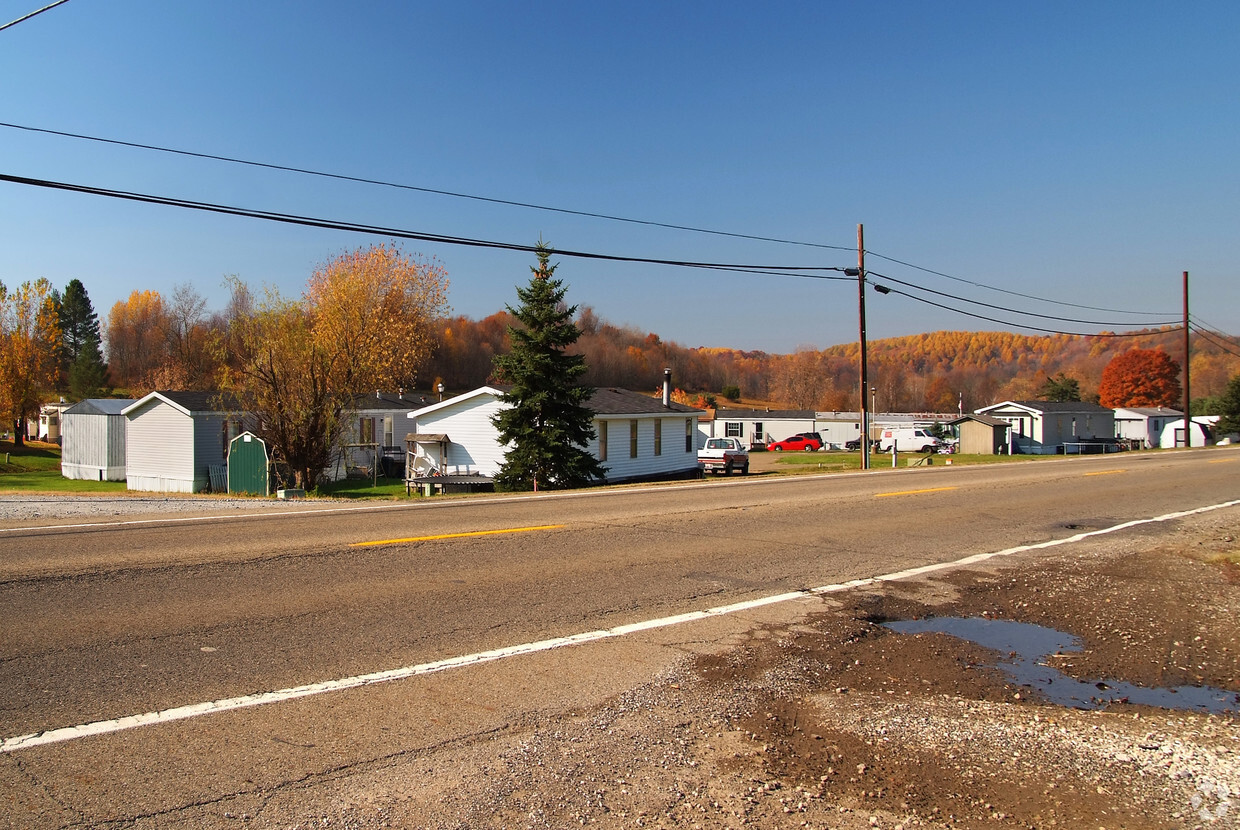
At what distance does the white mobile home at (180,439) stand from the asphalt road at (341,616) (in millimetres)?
22773

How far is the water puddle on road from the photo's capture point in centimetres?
525

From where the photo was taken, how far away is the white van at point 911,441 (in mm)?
58366

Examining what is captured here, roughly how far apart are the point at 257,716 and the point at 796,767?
3.03 metres

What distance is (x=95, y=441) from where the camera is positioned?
3938cm

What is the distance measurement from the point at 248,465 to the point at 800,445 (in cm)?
4715

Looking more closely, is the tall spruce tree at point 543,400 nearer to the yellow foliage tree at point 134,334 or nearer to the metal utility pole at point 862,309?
the metal utility pole at point 862,309

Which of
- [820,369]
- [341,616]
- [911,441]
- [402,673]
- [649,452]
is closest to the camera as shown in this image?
[402,673]

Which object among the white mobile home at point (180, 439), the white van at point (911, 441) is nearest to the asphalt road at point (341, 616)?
the white mobile home at point (180, 439)

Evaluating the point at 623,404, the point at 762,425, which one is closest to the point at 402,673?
the point at 623,404

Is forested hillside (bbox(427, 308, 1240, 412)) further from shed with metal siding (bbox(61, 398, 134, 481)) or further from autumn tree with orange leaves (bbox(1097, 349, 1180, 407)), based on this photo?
shed with metal siding (bbox(61, 398, 134, 481))

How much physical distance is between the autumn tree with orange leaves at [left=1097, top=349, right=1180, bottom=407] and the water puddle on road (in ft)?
337

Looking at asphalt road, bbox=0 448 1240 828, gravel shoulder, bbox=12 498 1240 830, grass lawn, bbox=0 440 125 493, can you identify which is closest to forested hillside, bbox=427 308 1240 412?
grass lawn, bbox=0 440 125 493

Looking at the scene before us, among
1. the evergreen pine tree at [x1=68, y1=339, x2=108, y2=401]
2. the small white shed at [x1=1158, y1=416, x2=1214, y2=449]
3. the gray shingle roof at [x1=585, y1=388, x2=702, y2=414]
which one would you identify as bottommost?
the small white shed at [x1=1158, y1=416, x2=1214, y2=449]

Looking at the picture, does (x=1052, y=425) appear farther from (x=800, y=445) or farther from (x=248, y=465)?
(x=248, y=465)
